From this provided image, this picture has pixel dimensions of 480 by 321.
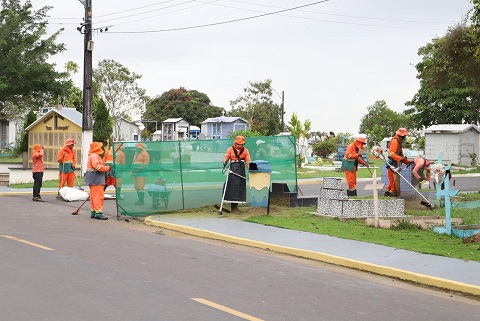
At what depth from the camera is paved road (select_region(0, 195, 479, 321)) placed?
8266 mm

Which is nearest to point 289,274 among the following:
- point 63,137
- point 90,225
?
point 90,225

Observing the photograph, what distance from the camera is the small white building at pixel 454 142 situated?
2057 inches

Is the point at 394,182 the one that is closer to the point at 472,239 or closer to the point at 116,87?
the point at 472,239

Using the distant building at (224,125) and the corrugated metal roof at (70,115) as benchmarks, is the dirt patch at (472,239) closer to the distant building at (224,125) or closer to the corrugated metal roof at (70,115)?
the corrugated metal roof at (70,115)

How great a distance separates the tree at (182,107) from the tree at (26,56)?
44.8 m

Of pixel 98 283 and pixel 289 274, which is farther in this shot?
pixel 289 274

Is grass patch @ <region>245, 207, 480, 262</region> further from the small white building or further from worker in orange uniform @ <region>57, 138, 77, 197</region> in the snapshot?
the small white building

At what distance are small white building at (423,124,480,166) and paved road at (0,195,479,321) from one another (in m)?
40.7

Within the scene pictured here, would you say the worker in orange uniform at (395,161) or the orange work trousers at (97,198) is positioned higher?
the worker in orange uniform at (395,161)

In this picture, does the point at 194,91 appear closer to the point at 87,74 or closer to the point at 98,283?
the point at 87,74

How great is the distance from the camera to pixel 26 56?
52250 mm

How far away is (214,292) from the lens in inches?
371

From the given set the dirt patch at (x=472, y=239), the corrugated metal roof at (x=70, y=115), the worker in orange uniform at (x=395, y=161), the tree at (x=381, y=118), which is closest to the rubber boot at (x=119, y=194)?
the worker in orange uniform at (x=395, y=161)

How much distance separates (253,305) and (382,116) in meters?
101
